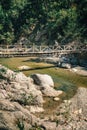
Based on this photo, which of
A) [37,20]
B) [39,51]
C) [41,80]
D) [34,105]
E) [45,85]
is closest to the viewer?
[34,105]

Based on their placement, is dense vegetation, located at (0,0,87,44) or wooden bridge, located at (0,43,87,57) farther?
dense vegetation, located at (0,0,87,44)

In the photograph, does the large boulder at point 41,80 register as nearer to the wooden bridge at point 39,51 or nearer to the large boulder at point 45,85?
the large boulder at point 45,85

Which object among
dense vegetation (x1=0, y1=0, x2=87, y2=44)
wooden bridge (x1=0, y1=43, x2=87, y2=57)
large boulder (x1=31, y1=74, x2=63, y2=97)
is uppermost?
dense vegetation (x1=0, y1=0, x2=87, y2=44)

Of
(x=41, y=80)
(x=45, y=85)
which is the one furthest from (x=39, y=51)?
(x=45, y=85)

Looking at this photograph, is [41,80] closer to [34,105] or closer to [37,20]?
[34,105]

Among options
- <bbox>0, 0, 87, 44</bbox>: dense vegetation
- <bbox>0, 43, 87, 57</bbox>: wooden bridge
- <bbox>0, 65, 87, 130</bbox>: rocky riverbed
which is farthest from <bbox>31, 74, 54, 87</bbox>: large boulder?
<bbox>0, 0, 87, 44</bbox>: dense vegetation

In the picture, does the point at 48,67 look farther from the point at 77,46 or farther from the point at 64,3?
the point at 64,3

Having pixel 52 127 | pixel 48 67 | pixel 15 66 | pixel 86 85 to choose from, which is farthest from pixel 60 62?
pixel 52 127

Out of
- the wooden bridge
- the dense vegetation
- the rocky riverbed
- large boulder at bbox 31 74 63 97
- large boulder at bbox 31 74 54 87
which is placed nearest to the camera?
the rocky riverbed

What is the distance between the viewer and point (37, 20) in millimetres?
80188

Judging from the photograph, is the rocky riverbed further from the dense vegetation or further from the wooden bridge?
the dense vegetation

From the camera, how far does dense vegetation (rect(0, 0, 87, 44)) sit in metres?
73.8

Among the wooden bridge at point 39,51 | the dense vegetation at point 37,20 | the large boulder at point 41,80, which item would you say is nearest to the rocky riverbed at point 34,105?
the large boulder at point 41,80

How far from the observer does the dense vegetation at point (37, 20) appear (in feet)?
242
